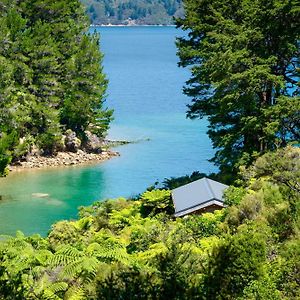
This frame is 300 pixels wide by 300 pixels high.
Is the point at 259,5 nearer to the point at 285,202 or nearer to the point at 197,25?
the point at 197,25

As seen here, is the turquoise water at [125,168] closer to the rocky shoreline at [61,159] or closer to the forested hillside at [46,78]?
the rocky shoreline at [61,159]

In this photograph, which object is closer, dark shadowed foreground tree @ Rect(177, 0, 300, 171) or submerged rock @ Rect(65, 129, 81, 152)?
dark shadowed foreground tree @ Rect(177, 0, 300, 171)

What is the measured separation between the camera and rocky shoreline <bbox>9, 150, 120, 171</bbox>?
3744 cm

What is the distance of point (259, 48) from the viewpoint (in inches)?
844

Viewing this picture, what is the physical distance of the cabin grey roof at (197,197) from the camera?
16.2 m

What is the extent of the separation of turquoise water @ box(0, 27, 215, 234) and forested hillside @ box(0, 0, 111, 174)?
3356 mm

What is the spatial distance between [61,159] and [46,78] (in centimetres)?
553

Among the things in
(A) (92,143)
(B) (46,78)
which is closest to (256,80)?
(B) (46,78)

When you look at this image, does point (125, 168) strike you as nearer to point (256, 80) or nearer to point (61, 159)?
point (61, 159)

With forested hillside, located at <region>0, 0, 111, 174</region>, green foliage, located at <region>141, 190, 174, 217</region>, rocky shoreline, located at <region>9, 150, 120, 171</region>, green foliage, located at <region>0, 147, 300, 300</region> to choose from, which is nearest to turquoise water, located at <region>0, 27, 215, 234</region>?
rocky shoreline, located at <region>9, 150, 120, 171</region>

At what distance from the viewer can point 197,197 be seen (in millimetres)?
16953

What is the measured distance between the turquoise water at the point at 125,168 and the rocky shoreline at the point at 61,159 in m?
1.18

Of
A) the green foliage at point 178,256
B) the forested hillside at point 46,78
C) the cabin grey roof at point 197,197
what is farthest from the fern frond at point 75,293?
the forested hillside at point 46,78

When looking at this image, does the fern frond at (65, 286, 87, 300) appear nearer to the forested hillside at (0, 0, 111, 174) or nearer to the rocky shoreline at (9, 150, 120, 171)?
the forested hillside at (0, 0, 111, 174)
